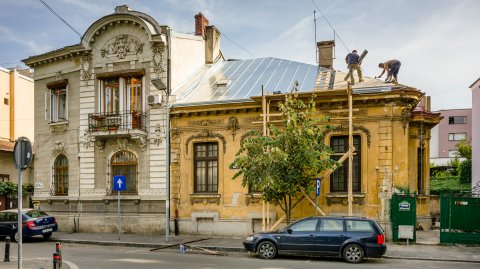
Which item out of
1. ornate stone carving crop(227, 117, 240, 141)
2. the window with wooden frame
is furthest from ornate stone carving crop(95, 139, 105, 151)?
ornate stone carving crop(227, 117, 240, 141)

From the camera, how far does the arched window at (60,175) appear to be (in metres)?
24.7

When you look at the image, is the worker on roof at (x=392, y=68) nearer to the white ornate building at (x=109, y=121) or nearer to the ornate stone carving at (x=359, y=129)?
the ornate stone carving at (x=359, y=129)

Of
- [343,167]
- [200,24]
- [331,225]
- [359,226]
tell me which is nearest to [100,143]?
[200,24]

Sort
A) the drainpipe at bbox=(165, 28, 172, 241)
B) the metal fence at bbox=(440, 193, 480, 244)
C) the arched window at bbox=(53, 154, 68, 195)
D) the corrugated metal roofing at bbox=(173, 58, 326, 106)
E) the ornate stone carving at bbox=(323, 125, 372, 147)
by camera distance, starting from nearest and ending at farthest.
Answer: the metal fence at bbox=(440, 193, 480, 244) → the ornate stone carving at bbox=(323, 125, 372, 147) → the drainpipe at bbox=(165, 28, 172, 241) → the corrugated metal roofing at bbox=(173, 58, 326, 106) → the arched window at bbox=(53, 154, 68, 195)

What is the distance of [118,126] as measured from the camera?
22.7m

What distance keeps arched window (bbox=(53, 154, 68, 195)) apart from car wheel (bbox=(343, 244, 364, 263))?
15980 mm

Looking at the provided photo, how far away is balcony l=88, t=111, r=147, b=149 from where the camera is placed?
2223cm

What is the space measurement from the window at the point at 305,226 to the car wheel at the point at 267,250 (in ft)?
2.91

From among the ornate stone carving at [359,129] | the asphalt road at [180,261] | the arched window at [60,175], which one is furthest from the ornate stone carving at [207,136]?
the arched window at [60,175]

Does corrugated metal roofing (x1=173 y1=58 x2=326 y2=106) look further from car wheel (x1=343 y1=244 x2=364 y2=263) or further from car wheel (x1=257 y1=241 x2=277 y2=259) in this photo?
car wheel (x1=343 y1=244 x2=364 y2=263)

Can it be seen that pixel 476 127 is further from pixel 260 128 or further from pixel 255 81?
pixel 260 128

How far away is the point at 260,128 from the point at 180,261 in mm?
8034

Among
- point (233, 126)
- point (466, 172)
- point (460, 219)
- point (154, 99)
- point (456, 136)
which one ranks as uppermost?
point (154, 99)

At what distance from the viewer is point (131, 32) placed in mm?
23328
